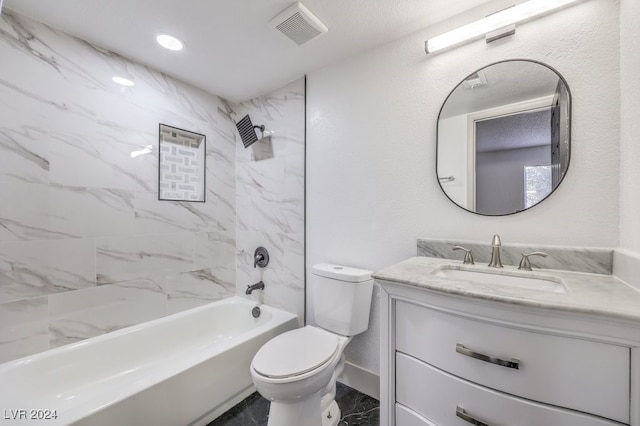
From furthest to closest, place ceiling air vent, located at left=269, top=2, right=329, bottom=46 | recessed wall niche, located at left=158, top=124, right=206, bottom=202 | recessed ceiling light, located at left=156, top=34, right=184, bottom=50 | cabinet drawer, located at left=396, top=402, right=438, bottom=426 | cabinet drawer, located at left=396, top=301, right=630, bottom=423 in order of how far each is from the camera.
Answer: recessed wall niche, located at left=158, top=124, right=206, bottom=202, recessed ceiling light, located at left=156, top=34, right=184, bottom=50, ceiling air vent, located at left=269, top=2, right=329, bottom=46, cabinet drawer, located at left=396, top=402, right=438, bottom=426, cabinet drawer, located at left=396, top=301, right=630, bottom=423

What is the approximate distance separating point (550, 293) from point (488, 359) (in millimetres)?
279

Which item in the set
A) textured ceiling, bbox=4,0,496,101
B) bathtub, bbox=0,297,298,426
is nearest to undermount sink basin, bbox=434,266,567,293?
bathtub, bbox=0,297,298,426

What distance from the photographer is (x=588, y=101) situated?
3.64ft

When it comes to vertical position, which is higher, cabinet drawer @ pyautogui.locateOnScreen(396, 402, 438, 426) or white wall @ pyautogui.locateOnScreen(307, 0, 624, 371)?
white wall @ pyautogui.locateOnScreen(307, 0, 624, 371)

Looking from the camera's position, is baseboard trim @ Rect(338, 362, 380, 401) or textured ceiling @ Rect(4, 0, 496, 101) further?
baseboard trim @ Rect(338, 362, 380, 401)

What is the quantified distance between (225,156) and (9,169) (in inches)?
53.5

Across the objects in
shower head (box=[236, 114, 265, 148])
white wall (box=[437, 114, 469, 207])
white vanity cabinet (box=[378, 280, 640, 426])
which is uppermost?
shower head (box=[236, 114, 265, 148])

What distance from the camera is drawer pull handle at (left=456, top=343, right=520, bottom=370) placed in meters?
0.76

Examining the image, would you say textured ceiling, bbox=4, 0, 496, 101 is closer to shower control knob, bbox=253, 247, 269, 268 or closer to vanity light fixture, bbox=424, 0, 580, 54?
vanity light fixture, bbox=424, 0, 580, 54

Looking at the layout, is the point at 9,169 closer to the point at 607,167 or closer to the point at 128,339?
the point at 128,339

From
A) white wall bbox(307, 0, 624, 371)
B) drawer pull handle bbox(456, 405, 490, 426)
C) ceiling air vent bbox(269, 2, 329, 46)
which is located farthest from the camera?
ceiling air vent bbox(269, 2, 329, 46)

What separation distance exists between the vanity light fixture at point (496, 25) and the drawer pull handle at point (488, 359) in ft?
4.80

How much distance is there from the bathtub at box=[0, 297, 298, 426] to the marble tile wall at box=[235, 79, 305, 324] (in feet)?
0.93

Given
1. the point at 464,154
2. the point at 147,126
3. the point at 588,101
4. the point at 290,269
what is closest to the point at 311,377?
the point at 290,269
